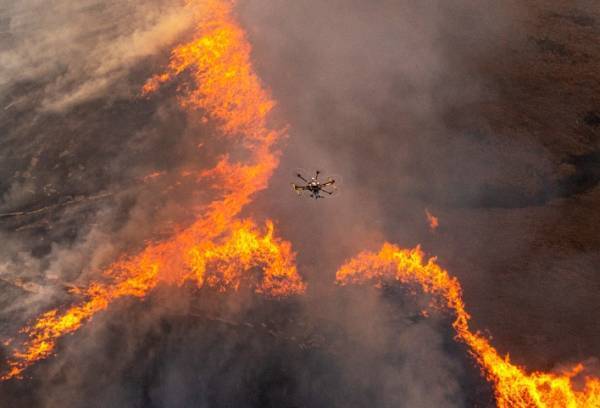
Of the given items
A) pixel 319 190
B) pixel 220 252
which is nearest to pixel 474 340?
pixel 319 190

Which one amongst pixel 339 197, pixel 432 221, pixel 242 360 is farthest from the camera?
pixel 339 197

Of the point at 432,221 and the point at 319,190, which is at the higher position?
the point at 319,190

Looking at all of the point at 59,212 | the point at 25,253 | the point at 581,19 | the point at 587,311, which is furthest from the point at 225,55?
the point at 587,311

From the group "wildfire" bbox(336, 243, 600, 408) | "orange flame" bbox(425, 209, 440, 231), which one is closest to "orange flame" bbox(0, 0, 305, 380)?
"wildfire" bbox(336, 243, 600, 408)

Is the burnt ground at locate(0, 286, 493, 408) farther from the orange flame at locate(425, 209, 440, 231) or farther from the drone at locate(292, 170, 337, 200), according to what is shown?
the drone at locate(292, 170, 337, 200)

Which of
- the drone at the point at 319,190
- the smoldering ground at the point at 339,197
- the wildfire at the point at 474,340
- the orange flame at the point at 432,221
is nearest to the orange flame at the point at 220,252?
the smoldering ground at the point at 339,197

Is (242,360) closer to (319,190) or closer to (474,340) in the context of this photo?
(319,190)
